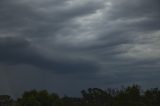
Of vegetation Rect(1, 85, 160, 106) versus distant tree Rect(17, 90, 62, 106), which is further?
distant tree Rect(17, 90, 62, 106)

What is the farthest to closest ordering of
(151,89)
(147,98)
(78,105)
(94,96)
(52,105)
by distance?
(94,96)
(78,105)
(151,89)
(52,105)
(147,98)

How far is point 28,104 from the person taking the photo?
91.4 m

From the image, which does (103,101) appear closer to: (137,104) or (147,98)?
(147,98)

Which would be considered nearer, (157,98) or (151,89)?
(157,98)

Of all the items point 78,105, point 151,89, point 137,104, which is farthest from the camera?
point 78,105

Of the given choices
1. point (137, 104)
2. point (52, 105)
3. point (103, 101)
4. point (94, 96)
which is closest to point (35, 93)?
point (52, 105)

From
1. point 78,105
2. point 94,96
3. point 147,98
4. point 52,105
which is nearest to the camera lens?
point 147,98

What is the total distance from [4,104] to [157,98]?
6229 cm

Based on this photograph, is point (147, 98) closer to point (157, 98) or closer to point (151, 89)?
point (157, 98)

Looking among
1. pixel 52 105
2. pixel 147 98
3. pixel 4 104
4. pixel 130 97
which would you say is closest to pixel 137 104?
pixel 130 97

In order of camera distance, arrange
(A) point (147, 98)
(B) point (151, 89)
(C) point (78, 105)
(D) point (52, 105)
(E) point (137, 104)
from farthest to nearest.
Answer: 1. (C) point (78, 105)
2. (B) point (151, 89)
3. (D) point (52, 105)
4. (A) point (147, 98)
5. (E) point (137, 104)

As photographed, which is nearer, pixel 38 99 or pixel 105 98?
pixel 38 99

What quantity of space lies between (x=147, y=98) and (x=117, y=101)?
1752 cm

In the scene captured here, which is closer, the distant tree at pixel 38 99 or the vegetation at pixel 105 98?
the vegetation at pixel 105 98
